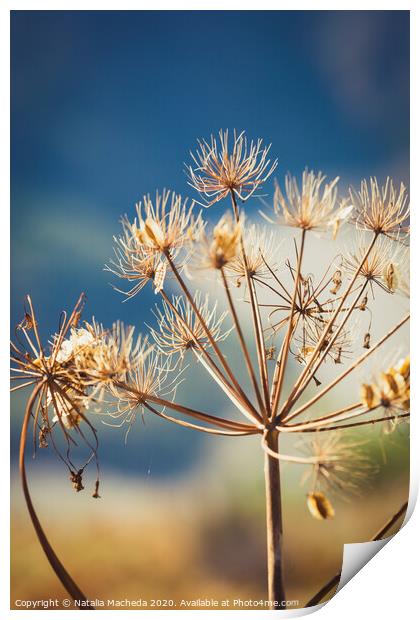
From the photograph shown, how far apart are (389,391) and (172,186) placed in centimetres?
61

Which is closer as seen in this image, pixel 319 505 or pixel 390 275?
pixel 319 505

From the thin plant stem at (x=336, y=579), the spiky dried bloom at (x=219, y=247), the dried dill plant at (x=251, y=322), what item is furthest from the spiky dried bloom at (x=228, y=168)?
the thin plant stem at (x=336, y=579)

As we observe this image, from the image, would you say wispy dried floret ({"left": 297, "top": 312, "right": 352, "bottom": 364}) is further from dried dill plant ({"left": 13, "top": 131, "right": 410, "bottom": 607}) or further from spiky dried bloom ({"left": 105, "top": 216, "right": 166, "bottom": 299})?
spiky dried bloom ({"left": 105, "top": 216, "right": 166, "bottom": 299})

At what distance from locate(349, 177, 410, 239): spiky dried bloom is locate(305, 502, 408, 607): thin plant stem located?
0.59 m

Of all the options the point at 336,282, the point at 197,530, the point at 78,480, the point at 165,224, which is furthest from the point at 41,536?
the point at 336,282

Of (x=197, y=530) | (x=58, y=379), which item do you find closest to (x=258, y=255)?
(x=58, y=379)

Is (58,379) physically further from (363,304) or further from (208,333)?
(363,304)

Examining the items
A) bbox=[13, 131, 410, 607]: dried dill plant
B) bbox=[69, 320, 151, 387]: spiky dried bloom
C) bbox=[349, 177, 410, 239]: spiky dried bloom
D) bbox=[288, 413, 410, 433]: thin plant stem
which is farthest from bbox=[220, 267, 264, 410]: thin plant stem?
bbox=[349, 177, 410, 239]: spiky dried bloom

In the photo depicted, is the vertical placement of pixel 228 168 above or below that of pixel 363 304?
above

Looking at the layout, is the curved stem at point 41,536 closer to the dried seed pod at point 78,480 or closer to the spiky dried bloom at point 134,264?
the dried seed pod at point 78,480

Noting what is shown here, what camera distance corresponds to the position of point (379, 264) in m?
1.33

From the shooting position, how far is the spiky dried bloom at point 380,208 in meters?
1.31

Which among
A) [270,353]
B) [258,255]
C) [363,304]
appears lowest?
[270,353]

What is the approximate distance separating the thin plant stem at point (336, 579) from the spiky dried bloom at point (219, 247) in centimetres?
65
